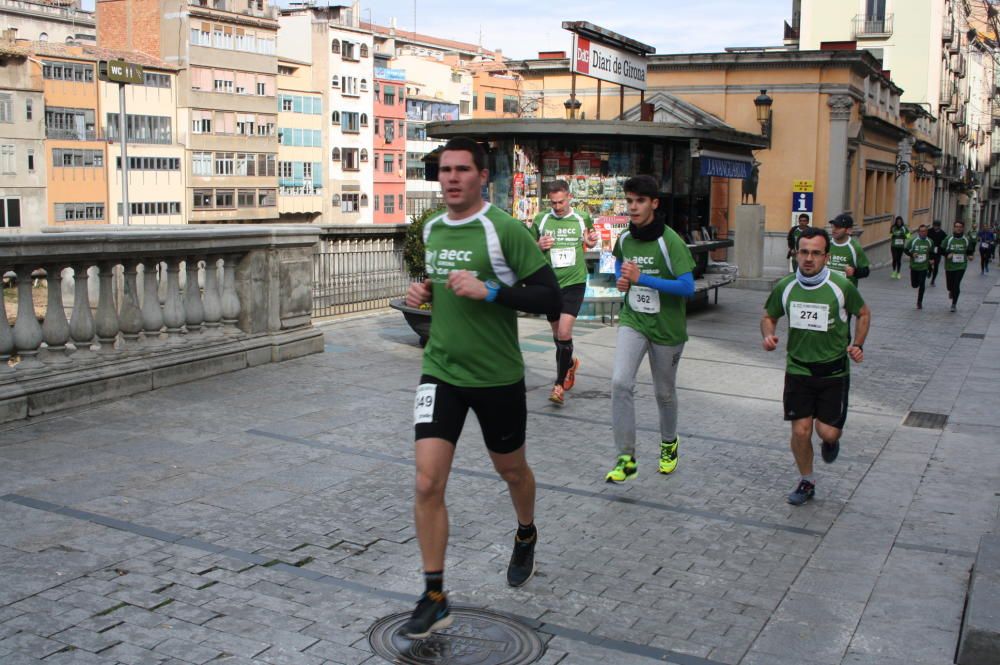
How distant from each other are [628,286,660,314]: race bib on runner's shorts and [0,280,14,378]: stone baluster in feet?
15.1

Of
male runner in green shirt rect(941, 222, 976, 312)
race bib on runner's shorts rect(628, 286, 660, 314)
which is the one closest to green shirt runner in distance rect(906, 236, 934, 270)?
male runner in green shirt rect(941, 222, 976, 312)

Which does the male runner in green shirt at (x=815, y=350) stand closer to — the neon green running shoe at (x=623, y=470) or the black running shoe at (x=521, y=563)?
the neon green running shoe at (x=623, y=470)

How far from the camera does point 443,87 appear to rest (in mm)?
107938

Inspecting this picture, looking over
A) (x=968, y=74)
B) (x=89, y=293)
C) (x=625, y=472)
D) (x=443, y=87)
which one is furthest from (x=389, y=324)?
(x=443, y=87)

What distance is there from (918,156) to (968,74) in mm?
24956

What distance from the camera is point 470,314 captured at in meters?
4.75

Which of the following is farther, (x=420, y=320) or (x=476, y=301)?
(x=420, y=320)

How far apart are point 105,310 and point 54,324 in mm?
558

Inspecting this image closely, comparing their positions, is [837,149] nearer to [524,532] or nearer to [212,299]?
[212,299]

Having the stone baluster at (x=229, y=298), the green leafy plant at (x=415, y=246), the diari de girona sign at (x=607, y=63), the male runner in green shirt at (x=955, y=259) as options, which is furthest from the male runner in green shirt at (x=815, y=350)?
the male runner in green shirt at (x=955, y=259)

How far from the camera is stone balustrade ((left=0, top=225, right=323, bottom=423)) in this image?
8234mm

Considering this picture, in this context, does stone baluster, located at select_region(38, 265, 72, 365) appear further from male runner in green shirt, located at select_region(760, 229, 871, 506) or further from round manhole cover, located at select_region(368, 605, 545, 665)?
male runner in green shirt, located at select_region(760, 229, 871, 506)

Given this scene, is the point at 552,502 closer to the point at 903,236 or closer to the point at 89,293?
the point at 89,293

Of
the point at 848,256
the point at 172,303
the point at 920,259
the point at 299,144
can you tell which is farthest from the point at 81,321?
the point at 299,144
